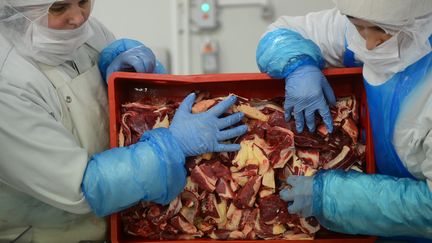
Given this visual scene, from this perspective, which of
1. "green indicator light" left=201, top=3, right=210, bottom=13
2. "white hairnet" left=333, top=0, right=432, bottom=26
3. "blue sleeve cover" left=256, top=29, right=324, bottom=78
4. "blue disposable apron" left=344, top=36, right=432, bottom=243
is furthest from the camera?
"green indicator light" left=201, top=3, right=210, bottom=13

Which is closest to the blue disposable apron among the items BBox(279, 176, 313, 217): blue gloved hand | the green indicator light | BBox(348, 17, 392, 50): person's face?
BBox(348, 17, 392, 50): person's face

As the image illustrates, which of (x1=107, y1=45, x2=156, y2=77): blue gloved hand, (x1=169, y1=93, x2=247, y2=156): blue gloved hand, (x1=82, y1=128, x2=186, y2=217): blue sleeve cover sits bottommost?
(x1=82, y1=128, x2=186, y2=217): blue sleeve cover

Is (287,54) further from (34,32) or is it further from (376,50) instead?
(34,32)

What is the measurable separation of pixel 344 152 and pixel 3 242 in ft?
3.27

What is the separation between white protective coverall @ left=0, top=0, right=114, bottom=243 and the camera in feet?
3.78

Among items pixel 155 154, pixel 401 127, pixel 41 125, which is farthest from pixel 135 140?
pixel 401 127

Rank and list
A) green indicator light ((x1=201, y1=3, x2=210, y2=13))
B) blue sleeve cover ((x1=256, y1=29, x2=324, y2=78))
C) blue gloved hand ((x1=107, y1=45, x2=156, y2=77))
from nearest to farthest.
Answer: blue sleeve cover ((x1=256, y1=29, x2=324, y2=78)), blue gloved hand ((x1=107, y1=45, x2=156, y2=77)), green indicator light ((x1=201, y1=3, x2=210, y2=13))

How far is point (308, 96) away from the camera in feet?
4.18

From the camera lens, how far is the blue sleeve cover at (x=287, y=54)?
4.29 ft

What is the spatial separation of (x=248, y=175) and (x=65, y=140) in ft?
1.61

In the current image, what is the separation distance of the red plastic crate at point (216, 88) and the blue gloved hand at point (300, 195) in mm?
119

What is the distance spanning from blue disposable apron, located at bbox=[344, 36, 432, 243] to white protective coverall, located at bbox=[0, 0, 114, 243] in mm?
771

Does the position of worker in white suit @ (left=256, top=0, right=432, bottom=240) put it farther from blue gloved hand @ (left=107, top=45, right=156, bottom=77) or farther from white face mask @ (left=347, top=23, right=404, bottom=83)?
blue gloved hand @ (left=107, top=45, right=156, bottom=77)

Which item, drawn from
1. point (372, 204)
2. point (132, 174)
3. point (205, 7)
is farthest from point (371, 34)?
point (205, 7)
